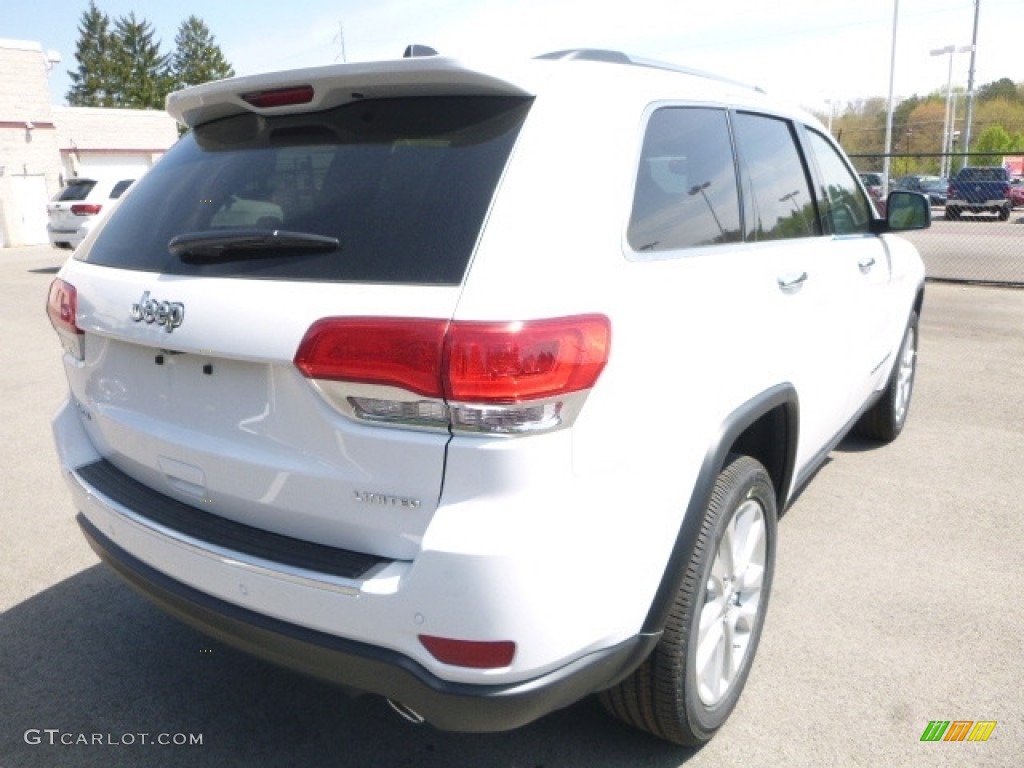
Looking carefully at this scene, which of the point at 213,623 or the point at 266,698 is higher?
the point at 213,623

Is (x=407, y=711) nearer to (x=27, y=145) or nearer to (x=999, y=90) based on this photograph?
(x=27, y=145)

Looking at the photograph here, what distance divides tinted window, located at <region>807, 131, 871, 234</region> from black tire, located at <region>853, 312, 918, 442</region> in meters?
1.09

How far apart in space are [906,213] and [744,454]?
80.4 inches

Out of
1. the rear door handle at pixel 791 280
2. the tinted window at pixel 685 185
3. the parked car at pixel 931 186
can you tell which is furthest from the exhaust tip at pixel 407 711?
the parked car at pixel 931 186

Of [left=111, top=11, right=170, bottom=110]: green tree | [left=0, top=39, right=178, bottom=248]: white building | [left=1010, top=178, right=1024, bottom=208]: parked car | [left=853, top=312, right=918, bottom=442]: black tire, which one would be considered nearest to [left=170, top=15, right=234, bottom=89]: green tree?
[left=111, top=11, right=170, bottom=110]: green tree

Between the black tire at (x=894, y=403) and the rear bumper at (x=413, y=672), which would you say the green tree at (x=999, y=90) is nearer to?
the black tire at (x=894, y=403)

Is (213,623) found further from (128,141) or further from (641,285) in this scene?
(128,141)

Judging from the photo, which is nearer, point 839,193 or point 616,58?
point 616,58

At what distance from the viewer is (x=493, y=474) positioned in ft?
5.62

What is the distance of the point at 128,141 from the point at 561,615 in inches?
1531

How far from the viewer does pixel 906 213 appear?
13.5 ft

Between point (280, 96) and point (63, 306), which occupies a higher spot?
point (280, 96)

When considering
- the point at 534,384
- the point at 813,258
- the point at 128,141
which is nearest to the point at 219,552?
the point at 534,384

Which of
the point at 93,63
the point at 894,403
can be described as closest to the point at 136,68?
the point at 93,63
